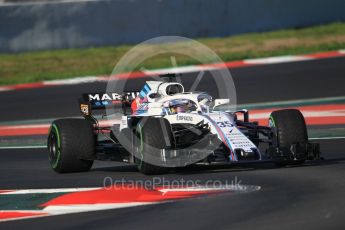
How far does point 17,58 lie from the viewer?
26.2 meters

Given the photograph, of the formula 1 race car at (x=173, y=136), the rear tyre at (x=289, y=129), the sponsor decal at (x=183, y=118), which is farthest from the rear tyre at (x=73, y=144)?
the rear tyre at (x=289, y=129)

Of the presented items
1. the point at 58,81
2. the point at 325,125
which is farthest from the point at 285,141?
the point at 58,81

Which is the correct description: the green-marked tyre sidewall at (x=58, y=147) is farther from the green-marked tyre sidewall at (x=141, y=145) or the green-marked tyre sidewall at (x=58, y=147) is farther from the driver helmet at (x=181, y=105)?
the driver helmet at (x=181, y=105)

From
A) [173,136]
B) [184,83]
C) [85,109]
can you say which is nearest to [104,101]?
[85,109]

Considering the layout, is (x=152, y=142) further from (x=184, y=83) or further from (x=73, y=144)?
(x=184, y=83)

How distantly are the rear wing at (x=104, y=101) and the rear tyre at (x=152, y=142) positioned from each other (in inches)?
73.4

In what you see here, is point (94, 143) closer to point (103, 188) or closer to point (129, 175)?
point (129, 175)

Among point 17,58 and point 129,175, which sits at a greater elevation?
point 17,58

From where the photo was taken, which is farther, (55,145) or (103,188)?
(55,145)

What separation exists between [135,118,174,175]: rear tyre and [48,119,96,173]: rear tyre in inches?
42.0

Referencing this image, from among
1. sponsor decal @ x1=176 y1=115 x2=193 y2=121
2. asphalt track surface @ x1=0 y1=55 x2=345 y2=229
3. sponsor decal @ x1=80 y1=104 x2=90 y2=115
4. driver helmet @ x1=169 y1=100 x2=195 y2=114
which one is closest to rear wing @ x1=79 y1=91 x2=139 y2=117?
sponsor decal @ x1=80 y1=104 x2=90 y2=115

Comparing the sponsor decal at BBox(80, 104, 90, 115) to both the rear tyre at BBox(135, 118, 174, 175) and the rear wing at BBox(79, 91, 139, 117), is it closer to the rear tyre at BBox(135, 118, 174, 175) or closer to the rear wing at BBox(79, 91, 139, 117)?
the rear wing at BBox(79, 91, 139, 117)

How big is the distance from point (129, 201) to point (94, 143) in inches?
125

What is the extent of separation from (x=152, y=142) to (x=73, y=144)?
1.49 meters
